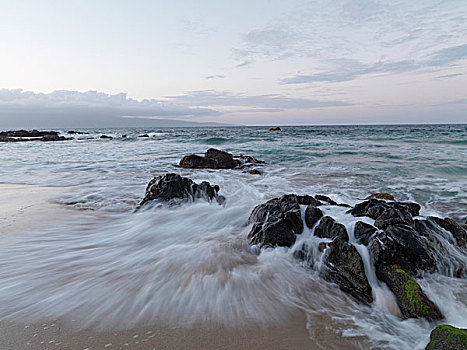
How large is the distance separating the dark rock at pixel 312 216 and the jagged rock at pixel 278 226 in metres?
0.10

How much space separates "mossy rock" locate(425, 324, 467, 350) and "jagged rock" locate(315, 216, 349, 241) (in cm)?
141

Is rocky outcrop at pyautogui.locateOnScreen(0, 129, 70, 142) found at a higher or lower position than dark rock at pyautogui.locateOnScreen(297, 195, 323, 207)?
higher

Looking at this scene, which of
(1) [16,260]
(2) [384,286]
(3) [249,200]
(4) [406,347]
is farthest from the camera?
(3) [249,200]

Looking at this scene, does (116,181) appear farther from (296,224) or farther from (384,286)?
(384,286)

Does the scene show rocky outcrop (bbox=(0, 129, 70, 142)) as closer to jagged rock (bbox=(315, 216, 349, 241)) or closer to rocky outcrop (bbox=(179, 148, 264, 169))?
rocky outcrop (bbox=(179, 148, 264, 169))

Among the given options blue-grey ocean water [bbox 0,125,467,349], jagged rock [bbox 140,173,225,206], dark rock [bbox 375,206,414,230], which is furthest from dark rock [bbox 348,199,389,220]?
jagged rock [bbox 140,173,225,206]

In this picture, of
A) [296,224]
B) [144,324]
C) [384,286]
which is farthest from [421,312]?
[144,324]

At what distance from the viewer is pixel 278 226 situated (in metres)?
3.73

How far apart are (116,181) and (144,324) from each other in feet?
23.6

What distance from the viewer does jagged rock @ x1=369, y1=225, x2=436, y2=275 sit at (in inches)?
116

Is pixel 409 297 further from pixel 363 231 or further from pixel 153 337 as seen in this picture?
pixel 153 337

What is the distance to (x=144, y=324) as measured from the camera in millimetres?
2299

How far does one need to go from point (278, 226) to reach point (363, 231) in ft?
3.48

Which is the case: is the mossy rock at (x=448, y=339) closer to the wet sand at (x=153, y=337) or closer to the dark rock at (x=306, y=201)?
the wet sand at (x=153, y=337)
